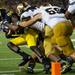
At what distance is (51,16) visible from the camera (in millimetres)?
9797

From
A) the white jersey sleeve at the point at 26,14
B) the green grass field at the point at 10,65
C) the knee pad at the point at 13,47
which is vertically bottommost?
the green grass field at the point at 10,65

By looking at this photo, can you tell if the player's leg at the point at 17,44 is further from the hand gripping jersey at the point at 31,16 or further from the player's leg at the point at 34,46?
the hand gripping jersey at the point at 31,16

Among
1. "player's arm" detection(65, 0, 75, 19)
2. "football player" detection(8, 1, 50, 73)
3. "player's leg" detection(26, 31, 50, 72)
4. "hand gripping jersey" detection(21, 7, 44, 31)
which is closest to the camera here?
"player's arm" detection(65, 0, 75, 19)

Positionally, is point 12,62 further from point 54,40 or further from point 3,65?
point 54,40

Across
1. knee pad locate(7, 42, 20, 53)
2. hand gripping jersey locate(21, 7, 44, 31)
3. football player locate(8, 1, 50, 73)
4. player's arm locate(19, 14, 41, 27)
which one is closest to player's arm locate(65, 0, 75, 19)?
player's arm locate(19, 14, 41, 27)

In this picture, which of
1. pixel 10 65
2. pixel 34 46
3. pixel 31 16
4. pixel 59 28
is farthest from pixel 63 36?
pixel 10 65

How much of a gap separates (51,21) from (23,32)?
997 millimetres

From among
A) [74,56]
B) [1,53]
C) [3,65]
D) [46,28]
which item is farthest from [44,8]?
[1,53]

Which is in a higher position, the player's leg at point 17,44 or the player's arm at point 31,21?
the player's arm at point 31,21

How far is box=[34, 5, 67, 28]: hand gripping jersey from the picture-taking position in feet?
31.7

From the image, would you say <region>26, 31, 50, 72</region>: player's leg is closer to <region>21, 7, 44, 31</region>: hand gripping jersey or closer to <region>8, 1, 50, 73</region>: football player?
<region>8, 1, 50, 73</region>: football player

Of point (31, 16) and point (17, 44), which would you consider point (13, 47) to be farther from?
point (31, 16)

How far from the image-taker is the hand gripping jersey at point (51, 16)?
31.7 feet

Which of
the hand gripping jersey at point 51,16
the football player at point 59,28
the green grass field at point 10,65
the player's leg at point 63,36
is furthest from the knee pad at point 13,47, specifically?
the player's leg at point 63,36
